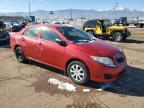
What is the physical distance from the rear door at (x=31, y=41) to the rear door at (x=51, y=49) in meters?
0.28

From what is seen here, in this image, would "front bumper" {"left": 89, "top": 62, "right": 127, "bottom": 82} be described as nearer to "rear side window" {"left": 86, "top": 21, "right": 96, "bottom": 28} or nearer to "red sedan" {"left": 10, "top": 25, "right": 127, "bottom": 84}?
"red sedan" {"left": 10, "top": 25, "right": 127, "bottom": 84}

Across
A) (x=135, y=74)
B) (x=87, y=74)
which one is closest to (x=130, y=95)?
(x=87, y=74)

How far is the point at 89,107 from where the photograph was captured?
16.5ft

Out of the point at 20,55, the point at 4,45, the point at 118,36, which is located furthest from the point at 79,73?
the point at 118,36

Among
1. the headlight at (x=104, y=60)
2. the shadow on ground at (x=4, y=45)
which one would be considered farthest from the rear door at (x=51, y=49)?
the shadow on ground at (x=4, y=45)

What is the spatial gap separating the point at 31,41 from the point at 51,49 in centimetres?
117

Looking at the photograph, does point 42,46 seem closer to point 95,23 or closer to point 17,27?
point 95,23

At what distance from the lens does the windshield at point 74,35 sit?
688cm

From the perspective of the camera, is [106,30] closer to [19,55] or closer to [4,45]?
[4,45]

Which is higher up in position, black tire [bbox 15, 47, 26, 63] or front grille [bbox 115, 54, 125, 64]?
front grille [bbox 115, 54, 125, 64]

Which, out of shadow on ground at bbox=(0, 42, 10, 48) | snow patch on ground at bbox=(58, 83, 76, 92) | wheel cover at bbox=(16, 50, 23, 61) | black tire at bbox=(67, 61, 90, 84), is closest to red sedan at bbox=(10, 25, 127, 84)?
black tire at bbox=(67, 61, 90, 84)

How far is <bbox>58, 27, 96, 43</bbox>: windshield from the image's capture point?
6.88m

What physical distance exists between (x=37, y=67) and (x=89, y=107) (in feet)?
12.0

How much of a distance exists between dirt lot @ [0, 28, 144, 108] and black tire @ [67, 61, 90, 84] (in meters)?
0.19
